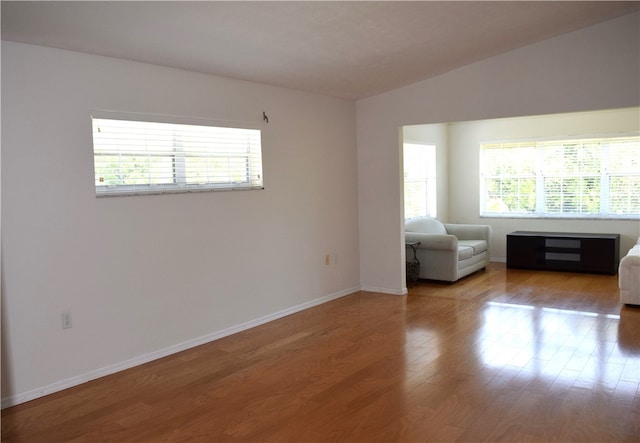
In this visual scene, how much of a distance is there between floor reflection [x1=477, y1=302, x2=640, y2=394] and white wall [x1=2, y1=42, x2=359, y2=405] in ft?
6.81

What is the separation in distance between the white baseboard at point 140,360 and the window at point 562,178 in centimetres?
400

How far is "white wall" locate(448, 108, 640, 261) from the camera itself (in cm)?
724

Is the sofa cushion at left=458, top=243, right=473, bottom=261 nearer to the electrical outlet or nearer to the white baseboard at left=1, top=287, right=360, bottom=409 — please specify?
the white baseboard at left=1, top=287, right=360, bottom=409

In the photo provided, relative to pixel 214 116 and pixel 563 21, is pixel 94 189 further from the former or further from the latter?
pixel 563 21

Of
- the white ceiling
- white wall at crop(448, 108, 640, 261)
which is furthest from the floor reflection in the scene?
white wall at crop(448, 108, 640, 261)

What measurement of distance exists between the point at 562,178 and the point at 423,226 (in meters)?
2.28

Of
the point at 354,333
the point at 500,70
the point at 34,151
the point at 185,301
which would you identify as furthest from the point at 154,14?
the point at 500,70

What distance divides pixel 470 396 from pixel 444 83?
336 cm

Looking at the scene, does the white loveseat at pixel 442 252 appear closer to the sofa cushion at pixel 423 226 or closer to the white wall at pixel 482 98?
the sofa cushion at pixel 423 226

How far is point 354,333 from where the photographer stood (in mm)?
4688

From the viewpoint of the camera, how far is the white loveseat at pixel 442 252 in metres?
6.51

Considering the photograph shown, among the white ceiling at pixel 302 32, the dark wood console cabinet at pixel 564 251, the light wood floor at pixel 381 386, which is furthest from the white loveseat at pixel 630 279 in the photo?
the white ceiling at pixel 302 32

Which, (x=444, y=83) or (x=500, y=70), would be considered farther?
(x=444, y=83)

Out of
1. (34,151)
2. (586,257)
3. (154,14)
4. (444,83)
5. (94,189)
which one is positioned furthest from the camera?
(586,257)
